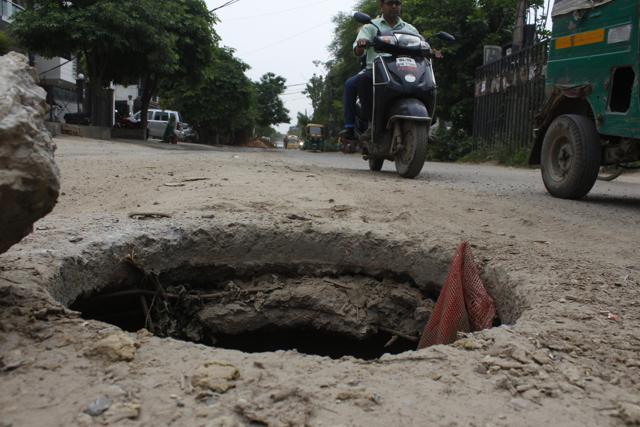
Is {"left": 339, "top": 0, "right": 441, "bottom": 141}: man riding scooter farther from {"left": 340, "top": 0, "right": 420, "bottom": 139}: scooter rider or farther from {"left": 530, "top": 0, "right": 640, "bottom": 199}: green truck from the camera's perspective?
{"left": 530, "top": 0, "right": 640, "bottom": 199}: green truck

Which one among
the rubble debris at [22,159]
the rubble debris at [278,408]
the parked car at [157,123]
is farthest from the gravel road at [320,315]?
the parked car at [157,123]

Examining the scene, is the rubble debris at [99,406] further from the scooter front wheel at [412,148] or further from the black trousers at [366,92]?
the black trousers at [366,92]

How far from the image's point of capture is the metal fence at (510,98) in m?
11.9

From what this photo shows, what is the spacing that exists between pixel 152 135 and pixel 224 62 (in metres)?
6.56

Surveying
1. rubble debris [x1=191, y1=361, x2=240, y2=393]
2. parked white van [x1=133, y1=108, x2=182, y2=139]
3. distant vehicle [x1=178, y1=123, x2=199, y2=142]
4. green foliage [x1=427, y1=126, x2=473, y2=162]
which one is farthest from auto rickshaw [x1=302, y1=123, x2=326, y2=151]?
rubble debris [x1=191, y1=361, x2=240, y2=393]

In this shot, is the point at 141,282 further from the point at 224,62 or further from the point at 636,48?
the point at 224,62

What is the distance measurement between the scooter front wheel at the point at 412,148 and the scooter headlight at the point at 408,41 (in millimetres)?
849

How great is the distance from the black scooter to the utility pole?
8871 mm

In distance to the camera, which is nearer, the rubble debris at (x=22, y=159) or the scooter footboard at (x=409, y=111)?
the rubble debris at (x=22, y=159)

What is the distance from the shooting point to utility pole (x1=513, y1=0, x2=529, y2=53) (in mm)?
14031

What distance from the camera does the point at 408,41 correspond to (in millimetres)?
6262

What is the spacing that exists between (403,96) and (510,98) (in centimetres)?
783

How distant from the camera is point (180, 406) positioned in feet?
4.16

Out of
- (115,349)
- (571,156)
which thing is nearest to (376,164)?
(571,156)
